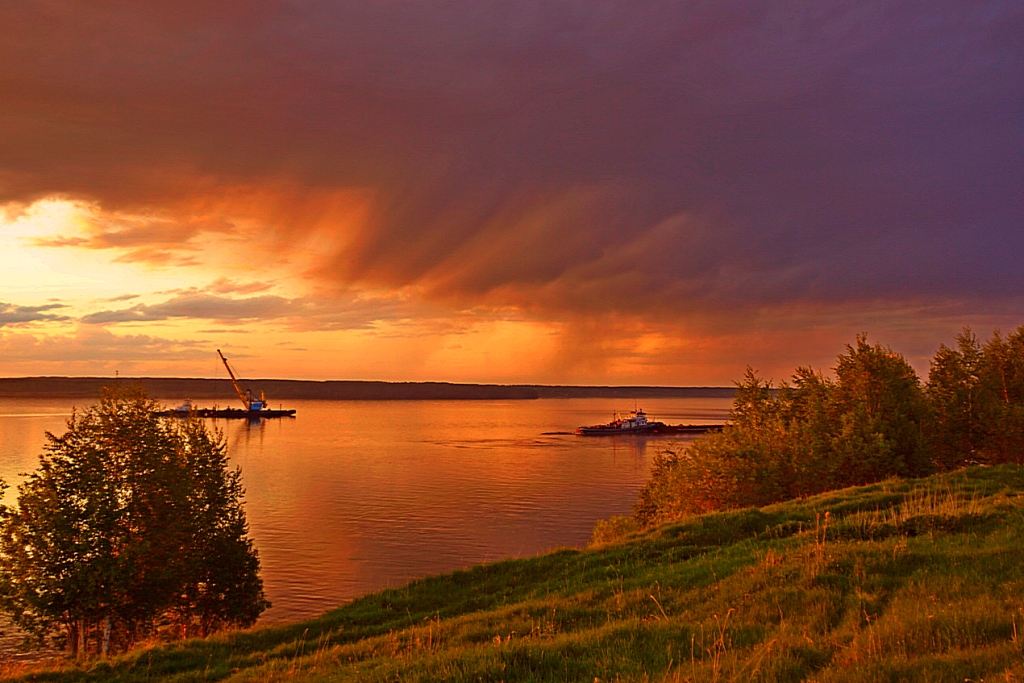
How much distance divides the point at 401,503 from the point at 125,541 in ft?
179

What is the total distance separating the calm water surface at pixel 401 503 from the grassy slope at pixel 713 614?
89.5 feet

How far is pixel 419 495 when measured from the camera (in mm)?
94812

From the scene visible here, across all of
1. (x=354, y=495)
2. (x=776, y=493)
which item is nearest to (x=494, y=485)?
(x=354, y=495)

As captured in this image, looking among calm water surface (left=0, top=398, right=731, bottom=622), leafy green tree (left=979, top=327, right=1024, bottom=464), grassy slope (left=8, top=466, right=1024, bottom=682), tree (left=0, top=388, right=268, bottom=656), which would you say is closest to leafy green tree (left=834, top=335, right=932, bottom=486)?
leafy green tree (left=979, top=327, right=1024, bottom=464)

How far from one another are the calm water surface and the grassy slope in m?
27.3

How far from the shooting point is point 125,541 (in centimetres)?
3600

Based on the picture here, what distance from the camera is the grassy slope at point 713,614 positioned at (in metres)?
10.6

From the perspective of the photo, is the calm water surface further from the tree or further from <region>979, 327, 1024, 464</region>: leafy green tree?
<region>979, 327, 1024, 464</region>: leafy green tree

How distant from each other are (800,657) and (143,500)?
37.3 m

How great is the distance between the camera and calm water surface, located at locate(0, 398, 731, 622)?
5806cm

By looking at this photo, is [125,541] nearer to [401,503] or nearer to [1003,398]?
[401,503]

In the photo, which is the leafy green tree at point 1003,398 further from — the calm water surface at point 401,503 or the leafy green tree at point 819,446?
the calm water surface at point 401,503

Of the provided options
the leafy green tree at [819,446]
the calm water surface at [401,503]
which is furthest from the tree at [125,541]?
the leafy green tree at [819,446]

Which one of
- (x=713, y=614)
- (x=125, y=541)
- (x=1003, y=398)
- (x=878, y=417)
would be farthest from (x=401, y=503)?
(x=713, y=614)
